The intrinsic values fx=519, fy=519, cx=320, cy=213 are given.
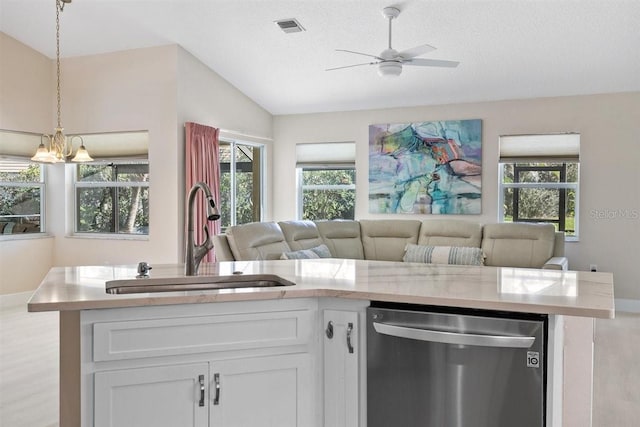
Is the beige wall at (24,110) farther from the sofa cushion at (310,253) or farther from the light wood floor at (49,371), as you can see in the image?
the sofa cushion at (310,253)

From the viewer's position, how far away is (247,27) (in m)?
5.12

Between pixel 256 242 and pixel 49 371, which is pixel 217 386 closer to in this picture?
pixel 49 371

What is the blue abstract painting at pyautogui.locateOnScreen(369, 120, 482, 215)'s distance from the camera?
6387 mm

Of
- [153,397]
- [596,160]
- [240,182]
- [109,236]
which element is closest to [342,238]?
[240,182]

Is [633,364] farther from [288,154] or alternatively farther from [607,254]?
[288,154]

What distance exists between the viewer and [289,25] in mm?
4973

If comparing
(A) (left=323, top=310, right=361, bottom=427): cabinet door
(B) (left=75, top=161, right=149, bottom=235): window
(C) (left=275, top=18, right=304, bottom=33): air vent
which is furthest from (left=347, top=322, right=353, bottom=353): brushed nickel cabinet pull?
(B) (left=75, top=161, right=149, bottom=235): window

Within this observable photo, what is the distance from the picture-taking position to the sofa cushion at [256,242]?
467cm

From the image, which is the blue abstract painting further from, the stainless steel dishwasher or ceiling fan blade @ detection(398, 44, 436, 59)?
the stainless steel dishwasher

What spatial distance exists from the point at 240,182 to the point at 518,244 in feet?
11.8

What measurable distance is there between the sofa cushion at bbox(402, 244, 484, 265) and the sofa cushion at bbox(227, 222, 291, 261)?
1475 millimetres

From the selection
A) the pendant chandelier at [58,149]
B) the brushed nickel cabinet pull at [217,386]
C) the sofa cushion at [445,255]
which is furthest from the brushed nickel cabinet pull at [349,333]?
the sofa cushion at [445,255]

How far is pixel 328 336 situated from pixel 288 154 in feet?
18.7

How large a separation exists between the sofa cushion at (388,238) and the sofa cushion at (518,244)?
2.76ft
